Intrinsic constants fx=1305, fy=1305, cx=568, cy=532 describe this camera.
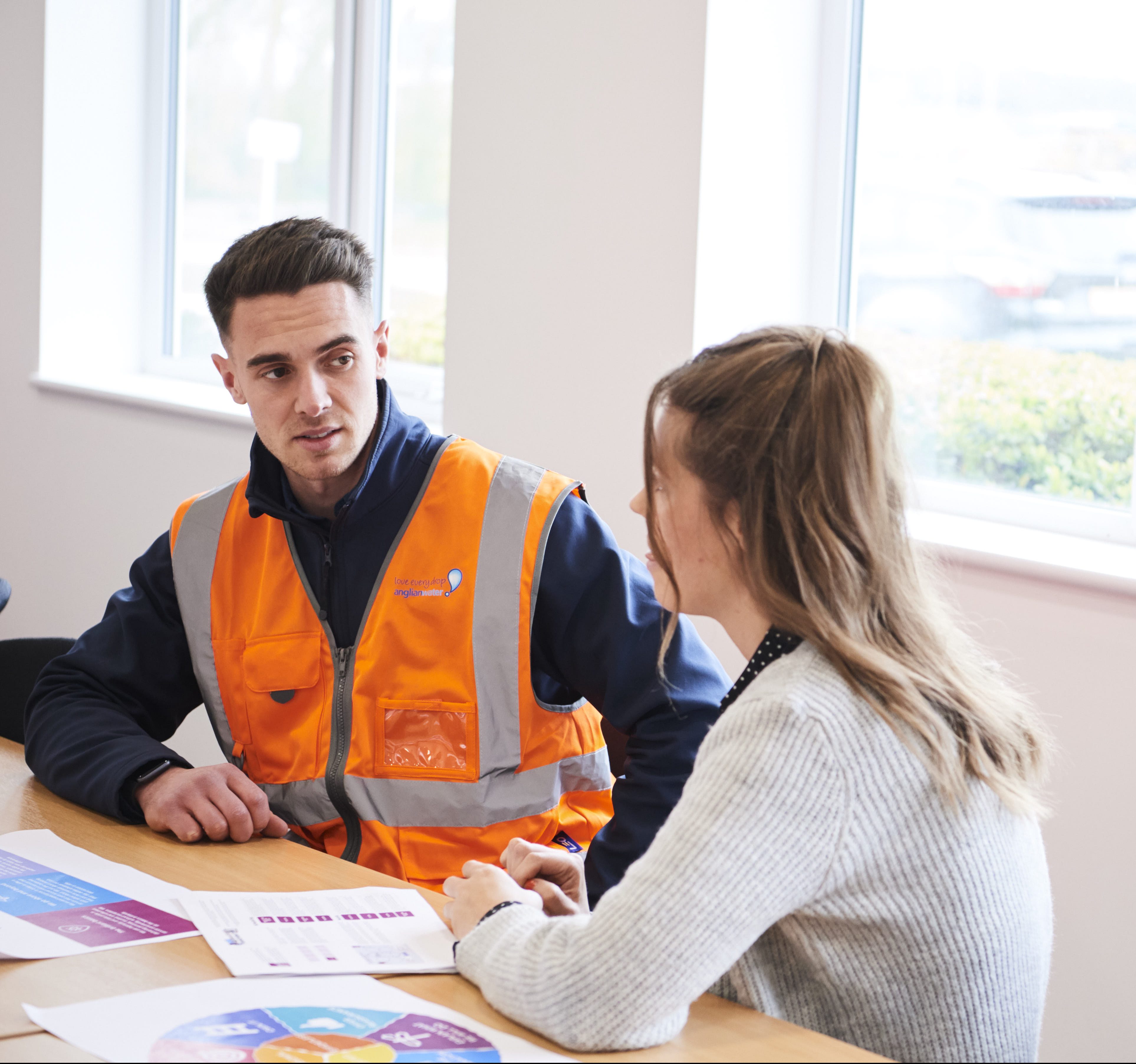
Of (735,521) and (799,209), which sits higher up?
(799,209)

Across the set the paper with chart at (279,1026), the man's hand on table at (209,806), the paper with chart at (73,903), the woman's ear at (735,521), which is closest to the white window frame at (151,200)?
the man's hand on table at (209,806)

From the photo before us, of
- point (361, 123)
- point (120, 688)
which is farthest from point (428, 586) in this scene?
point (361, 123)

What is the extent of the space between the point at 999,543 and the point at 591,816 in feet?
2.96

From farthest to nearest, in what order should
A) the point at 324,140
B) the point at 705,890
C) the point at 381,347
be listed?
the point at 324,140
the point at 381,347
the point at 705,890

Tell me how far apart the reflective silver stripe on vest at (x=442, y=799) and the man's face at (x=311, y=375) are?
1.44 ft

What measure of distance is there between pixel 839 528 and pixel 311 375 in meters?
0.95

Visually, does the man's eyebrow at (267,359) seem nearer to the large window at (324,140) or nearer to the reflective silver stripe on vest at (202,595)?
the reflective silver stripe on vest at (202,595)

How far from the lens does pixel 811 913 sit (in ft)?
3.51

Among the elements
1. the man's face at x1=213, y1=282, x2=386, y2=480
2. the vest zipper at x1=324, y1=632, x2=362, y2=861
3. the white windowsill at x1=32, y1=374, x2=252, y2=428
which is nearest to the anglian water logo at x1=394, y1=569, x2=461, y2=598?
the vest zipper at x1=324, y1=632, x2=362, y2=861

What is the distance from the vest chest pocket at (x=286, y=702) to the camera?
5.71 feet

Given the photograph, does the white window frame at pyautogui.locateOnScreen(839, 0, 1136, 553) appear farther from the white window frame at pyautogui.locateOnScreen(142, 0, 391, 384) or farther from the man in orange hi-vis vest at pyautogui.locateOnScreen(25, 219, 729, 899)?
the white window frame at pyautogui.locateOnScreen(142, 0, 391, 384)

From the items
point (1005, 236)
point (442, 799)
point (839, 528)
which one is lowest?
point (442, 799)

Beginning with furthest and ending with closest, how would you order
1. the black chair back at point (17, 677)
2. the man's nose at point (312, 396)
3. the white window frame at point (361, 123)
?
1. the white window frame at point (361, 123)
2. the black chair back at point (17, 677)
3. the man's nose at point (312, 396)

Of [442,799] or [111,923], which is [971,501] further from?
[111,923]
